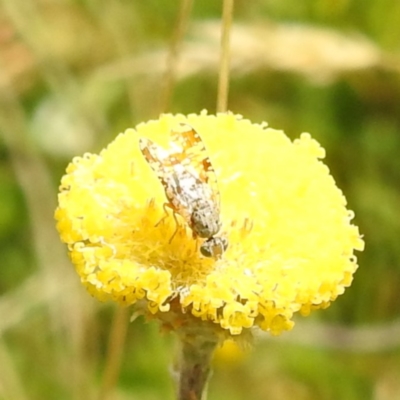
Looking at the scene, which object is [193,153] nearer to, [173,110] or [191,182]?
[191,182]

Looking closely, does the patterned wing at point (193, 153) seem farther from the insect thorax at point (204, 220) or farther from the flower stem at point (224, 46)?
the flower stem at point (224, 46)

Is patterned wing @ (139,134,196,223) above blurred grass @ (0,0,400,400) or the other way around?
the other way around

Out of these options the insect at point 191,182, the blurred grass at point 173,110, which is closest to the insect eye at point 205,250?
the insect at point 191,182

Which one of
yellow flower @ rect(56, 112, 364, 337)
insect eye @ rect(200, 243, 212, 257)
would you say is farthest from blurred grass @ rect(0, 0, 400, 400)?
insect eye @ rect(200, 243, 212, 257)

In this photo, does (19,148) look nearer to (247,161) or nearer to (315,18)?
(315,18)

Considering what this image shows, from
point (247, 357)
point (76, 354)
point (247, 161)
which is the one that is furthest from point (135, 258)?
point (247, 357)

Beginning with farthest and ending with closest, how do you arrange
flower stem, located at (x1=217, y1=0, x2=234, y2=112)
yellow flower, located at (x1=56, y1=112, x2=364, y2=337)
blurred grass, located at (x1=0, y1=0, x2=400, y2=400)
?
blurred grass, located at (x1=0, y1=0, x2=400, y2=400)
flower stem, located at (x1=217, y1=0, x2=234, y2=112)
yellow flower, located at (x1=56, y1=112, x2=364, y2=337)

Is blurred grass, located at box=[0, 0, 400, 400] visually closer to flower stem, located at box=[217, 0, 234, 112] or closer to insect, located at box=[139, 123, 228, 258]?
flower stem, located at box=[217, 0, 234, 112]

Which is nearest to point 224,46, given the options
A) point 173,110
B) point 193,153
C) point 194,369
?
point 193,153
